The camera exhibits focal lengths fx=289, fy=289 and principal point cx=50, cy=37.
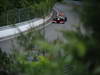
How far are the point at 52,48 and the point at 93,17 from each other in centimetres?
33

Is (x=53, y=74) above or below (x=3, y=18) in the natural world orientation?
above

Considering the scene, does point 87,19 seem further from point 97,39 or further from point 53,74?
point 53,74

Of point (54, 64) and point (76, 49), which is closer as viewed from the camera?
point (76, 49)

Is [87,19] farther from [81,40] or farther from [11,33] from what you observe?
[11,33]

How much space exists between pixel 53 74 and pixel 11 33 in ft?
76.8

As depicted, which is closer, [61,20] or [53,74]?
[53,74]

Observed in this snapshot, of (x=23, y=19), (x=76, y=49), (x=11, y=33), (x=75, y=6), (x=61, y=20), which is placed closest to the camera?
(x=76, y=49)

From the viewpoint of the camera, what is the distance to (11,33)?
25.1 meters

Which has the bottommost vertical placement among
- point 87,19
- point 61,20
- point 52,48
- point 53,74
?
point 61,20

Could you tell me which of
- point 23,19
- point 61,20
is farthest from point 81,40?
point 61,20

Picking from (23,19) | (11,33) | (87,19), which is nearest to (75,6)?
(87,19)

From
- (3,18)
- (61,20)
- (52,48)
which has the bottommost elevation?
(61,20)

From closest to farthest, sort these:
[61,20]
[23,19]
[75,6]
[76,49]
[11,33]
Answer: [76,49]
[75,6]
[11,33]
[23,19]
[61,20]

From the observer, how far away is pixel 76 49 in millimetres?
1772
